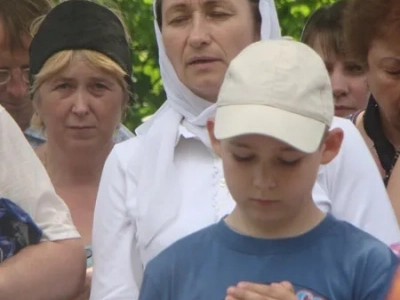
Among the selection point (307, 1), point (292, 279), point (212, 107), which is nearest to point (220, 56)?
point (212, 107)

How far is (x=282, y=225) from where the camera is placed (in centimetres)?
283

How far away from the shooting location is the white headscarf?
3.28m

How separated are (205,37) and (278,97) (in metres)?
0.66

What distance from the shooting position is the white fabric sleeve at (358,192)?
10.4ft

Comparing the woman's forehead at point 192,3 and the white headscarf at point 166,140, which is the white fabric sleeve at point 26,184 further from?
the woman's forehead at point 192,3

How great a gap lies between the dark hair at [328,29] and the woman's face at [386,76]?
106cm

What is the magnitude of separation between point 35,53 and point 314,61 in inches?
61.7

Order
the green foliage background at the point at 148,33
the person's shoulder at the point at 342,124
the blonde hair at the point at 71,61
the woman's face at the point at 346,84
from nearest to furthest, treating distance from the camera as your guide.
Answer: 1. the person's shoulder at the point at 342,124
2. the blonde hair at the point at 71,61
3. the woman's face at the point at 346,84
4. the green foliage background at the point at 148,33

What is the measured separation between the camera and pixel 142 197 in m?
3.33

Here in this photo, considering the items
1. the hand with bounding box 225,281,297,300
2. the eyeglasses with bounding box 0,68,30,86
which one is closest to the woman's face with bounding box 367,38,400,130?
the hand with bounding box 225,281,297,300

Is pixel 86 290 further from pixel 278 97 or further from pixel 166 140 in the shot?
pixel 278 97

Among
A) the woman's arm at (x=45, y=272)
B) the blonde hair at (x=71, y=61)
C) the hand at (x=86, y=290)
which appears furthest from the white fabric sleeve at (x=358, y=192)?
the blonde hair at (x=71, y=61)

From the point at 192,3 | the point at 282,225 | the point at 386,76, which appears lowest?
the point at 282,225

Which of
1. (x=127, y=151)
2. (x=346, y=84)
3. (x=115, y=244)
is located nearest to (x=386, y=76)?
(x=127, y=151)
